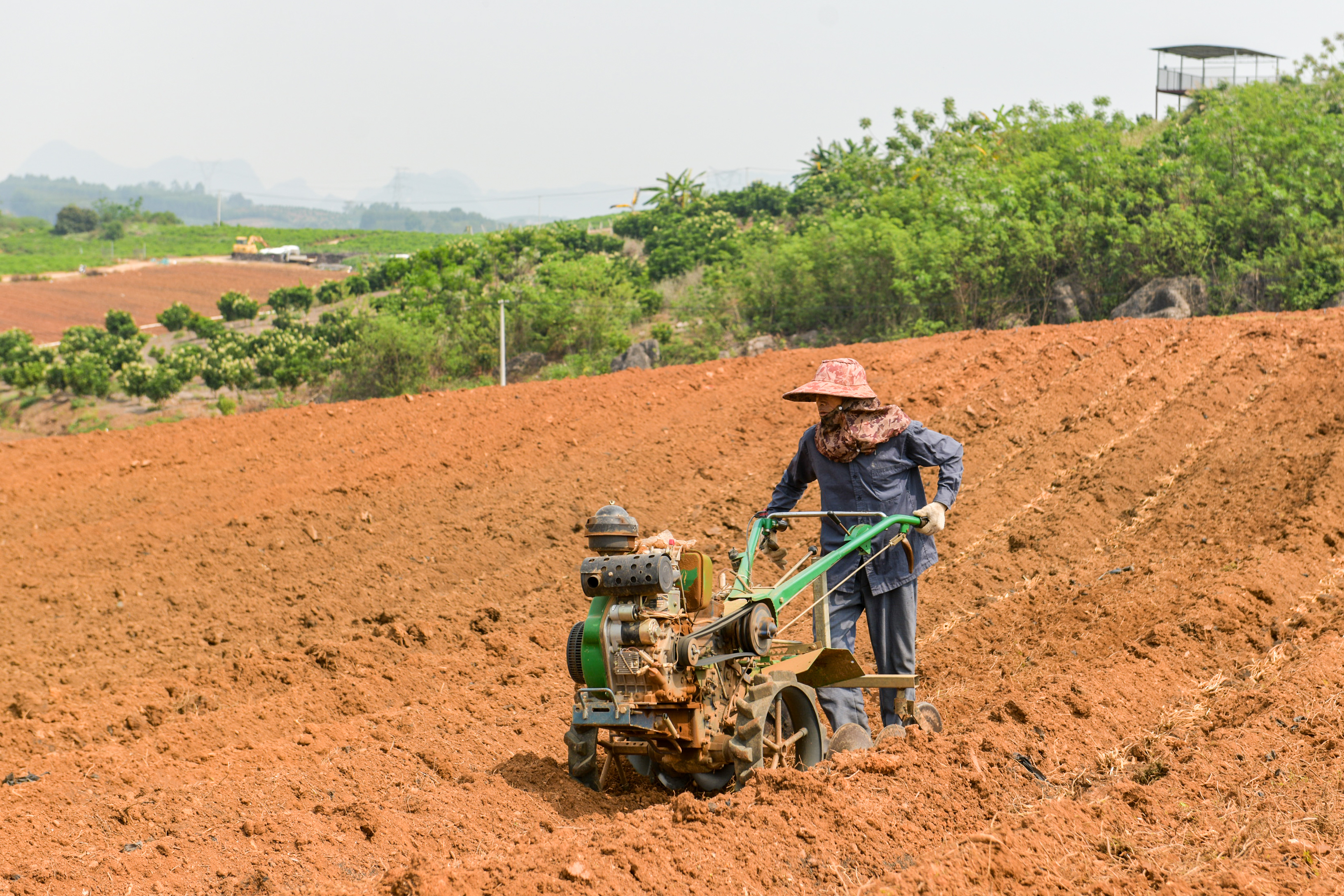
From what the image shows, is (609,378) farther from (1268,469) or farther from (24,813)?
(24,813)

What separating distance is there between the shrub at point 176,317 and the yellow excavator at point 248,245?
125ft

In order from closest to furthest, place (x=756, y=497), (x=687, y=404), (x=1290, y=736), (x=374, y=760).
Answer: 1. (x=1290, y=736)
2. (x=374, y=760)
3. (x=756, y=497)
4. (x=687, y=404)

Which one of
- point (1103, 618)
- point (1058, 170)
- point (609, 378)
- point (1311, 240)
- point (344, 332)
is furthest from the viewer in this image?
point (344, 332)

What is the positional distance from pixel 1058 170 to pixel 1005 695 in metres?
23.9

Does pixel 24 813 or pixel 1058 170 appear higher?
pixel 1058 170

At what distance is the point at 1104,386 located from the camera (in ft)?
44.0

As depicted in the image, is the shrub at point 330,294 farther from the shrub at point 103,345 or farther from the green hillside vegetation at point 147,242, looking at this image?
the green hillside vegetation at point 147,242

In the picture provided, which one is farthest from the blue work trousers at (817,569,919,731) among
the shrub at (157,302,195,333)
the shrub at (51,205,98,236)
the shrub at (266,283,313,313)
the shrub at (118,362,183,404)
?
the shrub at (51,205,98,236)

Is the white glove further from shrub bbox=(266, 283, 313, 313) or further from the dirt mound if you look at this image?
shrub bbox=(266, 283, 313, 313)

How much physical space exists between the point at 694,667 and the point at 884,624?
54.9 inches

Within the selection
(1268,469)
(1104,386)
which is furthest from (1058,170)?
(1268,469)

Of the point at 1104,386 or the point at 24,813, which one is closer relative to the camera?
the point at 24,813

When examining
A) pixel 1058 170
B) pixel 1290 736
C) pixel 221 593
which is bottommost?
pixel 221 593

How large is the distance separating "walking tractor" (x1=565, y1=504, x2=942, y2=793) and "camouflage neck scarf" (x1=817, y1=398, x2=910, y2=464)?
1.17ft
